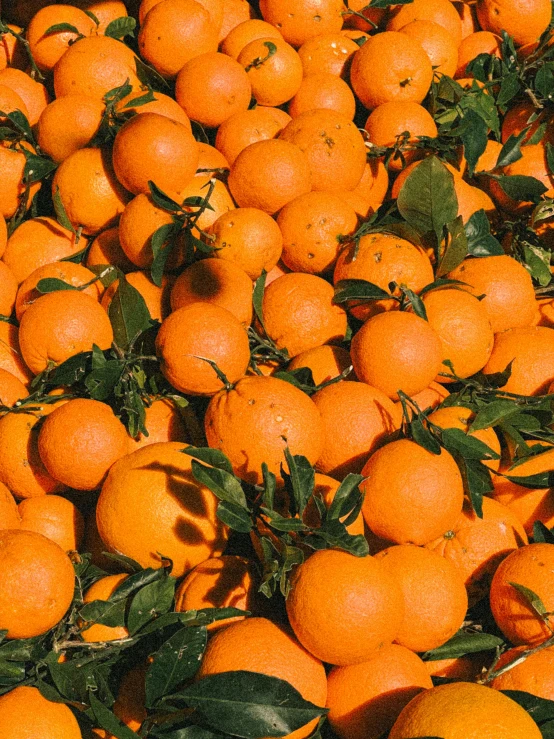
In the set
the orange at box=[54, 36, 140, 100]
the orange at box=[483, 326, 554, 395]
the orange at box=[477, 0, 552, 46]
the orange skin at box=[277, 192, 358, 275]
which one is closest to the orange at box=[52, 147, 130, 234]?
the orange at box=[54, 36, 140, 100]

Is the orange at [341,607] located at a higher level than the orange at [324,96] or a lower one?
lower

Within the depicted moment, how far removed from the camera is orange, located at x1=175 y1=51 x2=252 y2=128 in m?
2.42

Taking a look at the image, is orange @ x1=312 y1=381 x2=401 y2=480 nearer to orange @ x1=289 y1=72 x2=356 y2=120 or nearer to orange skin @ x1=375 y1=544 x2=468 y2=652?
orange skin @ x1=375 y1=544 x2=468 y2=652

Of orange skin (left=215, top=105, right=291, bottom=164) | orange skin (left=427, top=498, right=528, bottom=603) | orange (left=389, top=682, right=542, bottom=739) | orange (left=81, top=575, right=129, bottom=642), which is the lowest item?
orange skin (left=427, top=498, right=528, bottom=603)

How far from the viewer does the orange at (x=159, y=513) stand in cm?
156

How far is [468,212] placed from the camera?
2.36 metres

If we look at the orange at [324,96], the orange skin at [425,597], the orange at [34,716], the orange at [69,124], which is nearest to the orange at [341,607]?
the orange skin at [425,597]

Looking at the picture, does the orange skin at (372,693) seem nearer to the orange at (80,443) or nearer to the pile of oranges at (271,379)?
the pile of oranges at (271,379)

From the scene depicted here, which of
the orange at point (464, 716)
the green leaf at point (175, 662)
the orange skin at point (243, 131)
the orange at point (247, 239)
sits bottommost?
the orange at point (464, 716)

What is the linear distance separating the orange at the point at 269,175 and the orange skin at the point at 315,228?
50mm

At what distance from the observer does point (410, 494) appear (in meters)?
1.59

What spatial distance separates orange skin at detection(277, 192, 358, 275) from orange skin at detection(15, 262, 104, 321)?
676mm

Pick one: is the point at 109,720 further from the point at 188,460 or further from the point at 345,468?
the point at 345,468

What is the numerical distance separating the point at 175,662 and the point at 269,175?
1546 millimetres
